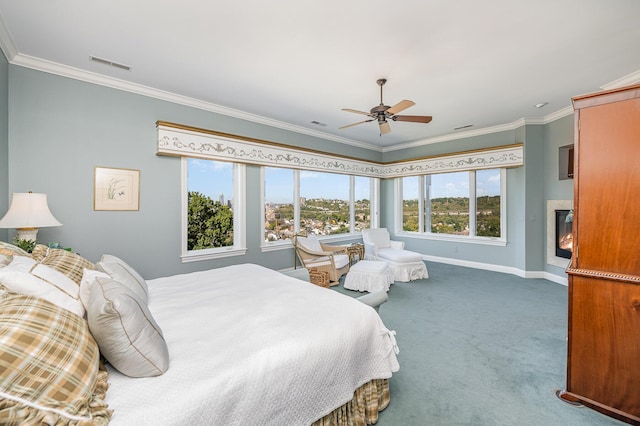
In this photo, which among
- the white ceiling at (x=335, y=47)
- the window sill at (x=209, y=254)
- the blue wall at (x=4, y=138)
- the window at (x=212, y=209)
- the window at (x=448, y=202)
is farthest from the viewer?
the window at (x=448, y=202)

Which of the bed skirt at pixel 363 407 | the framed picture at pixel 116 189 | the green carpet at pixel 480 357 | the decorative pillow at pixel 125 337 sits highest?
the framed picture at pixel 116 189

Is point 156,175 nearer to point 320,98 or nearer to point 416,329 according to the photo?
point 320,98

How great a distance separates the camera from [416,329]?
9.48ft

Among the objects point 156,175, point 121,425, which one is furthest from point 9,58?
point 121,425

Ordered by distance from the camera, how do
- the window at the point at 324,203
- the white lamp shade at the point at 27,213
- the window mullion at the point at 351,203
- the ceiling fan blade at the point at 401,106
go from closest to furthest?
1. the white lamp shade at the point at 27,213
2. the ceiling fan blade at the point at 401,106
3. the window at the point at 324,203
4. the window mullion at the point at 351,203

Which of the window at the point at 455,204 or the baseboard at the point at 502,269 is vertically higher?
the window at the point at 455,204

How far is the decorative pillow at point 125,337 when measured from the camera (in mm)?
1058

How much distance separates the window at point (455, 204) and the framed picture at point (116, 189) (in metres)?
5.55

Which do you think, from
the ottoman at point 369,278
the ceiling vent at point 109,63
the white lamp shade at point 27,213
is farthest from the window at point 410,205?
the white lamp shade at point 27,213

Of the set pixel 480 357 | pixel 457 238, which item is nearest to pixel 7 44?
pixel 480 357

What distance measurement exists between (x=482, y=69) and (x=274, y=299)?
3.24 m

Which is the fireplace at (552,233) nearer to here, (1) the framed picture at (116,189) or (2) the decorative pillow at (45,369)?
(2) the decorative pillow at (45,369)

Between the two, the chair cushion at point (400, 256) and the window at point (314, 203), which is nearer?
the chair cushion at point (400, 256)

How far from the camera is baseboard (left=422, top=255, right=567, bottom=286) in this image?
453 cm
